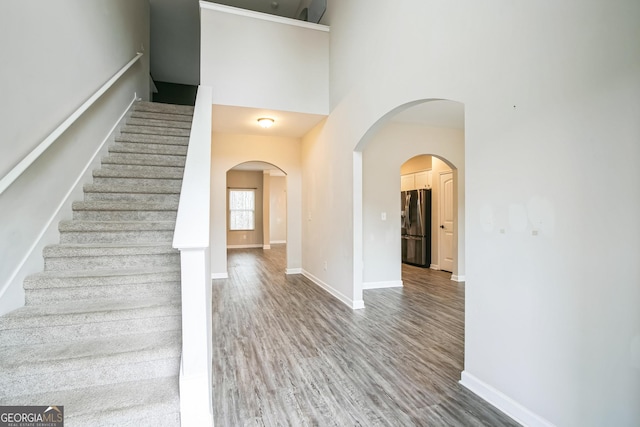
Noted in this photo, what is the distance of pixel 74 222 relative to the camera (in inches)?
108

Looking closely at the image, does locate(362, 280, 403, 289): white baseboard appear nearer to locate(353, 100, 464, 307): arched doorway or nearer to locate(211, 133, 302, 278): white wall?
locate(353, 100, 464, 307): arched doorway

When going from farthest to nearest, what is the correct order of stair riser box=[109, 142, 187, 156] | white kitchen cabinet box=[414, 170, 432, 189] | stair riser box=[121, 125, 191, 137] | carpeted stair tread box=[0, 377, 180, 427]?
white kitchen cabinet box=[414, 170, 432, 189] → stair riser box=[121, 125, 191, 137] → stair riser box=[109, 142, 187, 156] → carpeted stair tread box=[0, 377, 180, 427]

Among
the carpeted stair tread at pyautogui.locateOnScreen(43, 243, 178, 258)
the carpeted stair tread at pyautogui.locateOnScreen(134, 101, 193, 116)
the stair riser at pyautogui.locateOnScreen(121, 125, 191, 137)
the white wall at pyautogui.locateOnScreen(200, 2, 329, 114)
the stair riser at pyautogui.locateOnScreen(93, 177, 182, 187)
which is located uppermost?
the white wall at pyautogui.locateOnScreen(200, 2, 329, 114)

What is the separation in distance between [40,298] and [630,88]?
12.2ft

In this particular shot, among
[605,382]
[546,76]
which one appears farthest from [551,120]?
[605,382]

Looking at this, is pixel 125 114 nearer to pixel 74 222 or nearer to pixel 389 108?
pixel 74 222

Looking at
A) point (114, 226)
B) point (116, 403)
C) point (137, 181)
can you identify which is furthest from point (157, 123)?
point (116, 403)

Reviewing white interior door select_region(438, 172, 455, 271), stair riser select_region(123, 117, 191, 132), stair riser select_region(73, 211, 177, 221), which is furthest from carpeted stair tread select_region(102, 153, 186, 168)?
white interior door select_region(438, 172, 455, 271)

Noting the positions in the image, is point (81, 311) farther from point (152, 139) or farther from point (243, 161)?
point (243, 161)

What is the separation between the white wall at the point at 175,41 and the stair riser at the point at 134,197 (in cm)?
517

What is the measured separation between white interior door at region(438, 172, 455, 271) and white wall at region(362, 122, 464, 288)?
1.09m

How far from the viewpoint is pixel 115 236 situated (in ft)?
9.07

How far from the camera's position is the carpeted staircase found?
5.65ft

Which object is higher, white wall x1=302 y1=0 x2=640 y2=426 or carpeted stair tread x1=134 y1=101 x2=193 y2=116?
carpeted stair tread x1=134 y1=101 x2=193 y2=116
